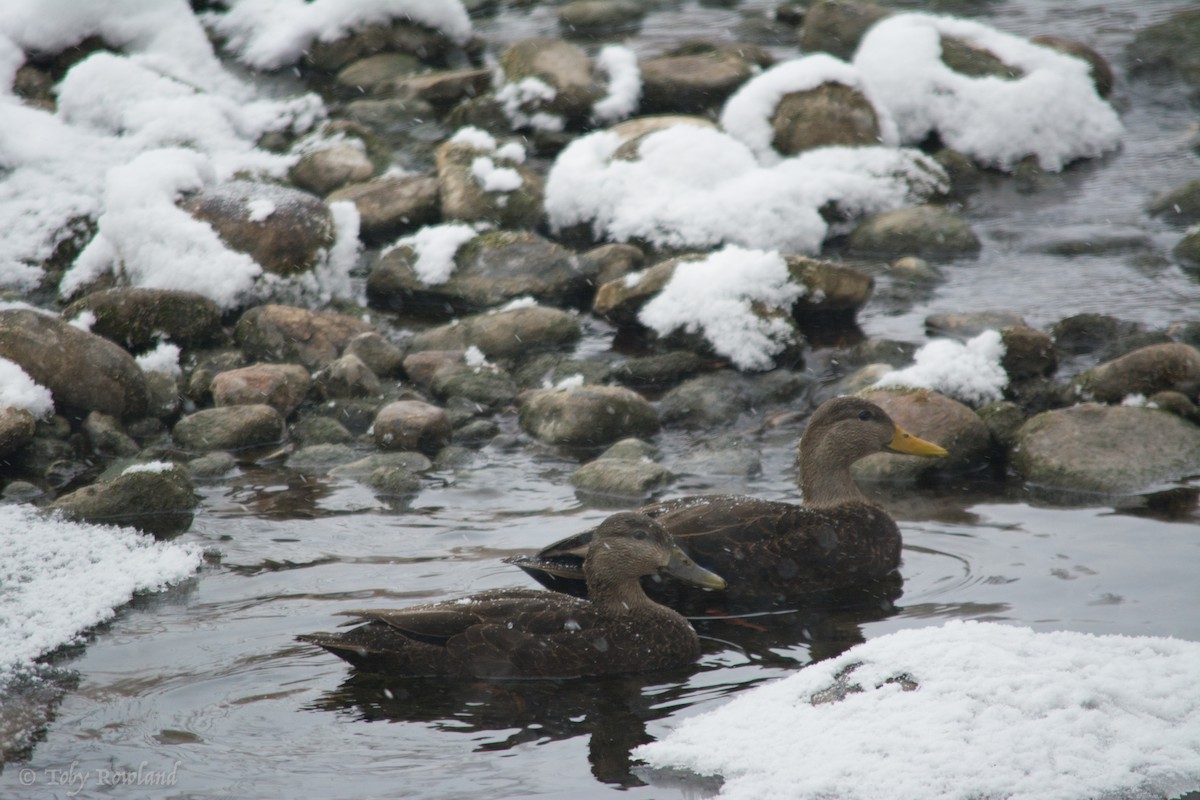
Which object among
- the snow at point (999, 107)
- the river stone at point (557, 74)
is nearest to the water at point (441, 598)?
the snow at point (999, 107)

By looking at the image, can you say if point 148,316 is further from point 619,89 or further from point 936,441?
point 619,89

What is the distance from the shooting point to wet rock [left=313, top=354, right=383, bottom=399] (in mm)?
9062

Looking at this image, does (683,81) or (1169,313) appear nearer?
(1169,313)

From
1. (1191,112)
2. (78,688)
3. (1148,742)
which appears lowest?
(78,688)

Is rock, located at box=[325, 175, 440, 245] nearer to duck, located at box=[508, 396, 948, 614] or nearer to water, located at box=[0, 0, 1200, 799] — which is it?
water, located at box=[0, 0, 1200, 799]

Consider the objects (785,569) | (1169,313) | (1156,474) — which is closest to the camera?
(785,569)

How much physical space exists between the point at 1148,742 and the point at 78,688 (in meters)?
3.84

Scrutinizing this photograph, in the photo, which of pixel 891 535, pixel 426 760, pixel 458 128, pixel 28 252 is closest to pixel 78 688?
pixel 426 760

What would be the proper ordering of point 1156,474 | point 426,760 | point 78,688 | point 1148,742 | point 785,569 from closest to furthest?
point 1148,742 < point 426,760 < point 78,688 < point 785,569 < point 1156,474

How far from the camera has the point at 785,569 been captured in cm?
634

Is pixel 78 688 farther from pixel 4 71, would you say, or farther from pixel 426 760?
pixel 4 71

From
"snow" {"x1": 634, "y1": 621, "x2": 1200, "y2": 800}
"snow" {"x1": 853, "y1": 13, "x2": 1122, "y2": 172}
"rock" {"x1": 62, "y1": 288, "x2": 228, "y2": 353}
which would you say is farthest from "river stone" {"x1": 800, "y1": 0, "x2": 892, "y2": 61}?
"snow" {"x1": 634, "y1": 621, "x2": 1200, "y2": 800}

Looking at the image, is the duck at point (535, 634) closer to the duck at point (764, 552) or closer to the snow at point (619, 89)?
the duck at point (764, 552)

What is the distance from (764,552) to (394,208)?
6592 millimetres
